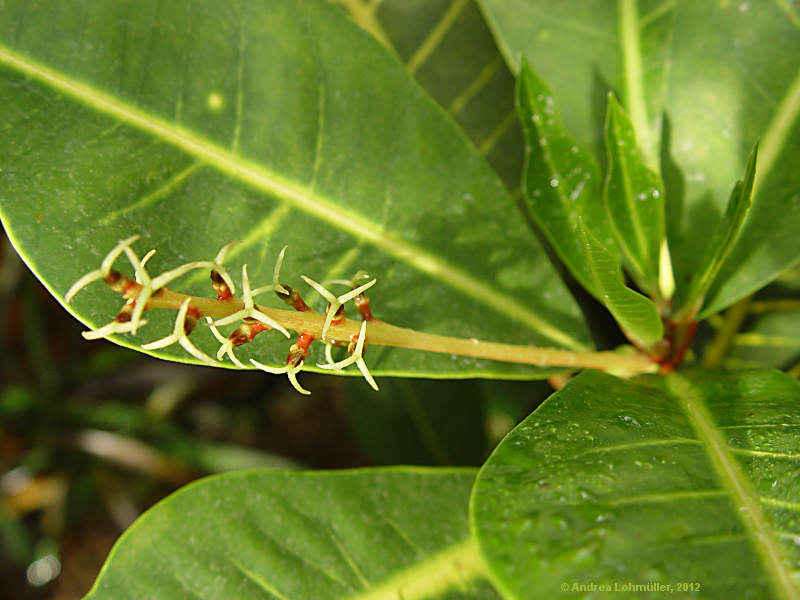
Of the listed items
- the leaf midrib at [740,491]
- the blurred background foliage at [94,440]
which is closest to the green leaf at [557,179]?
the leaf midrib at [740,491]

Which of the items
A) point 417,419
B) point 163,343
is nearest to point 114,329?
point 163,343

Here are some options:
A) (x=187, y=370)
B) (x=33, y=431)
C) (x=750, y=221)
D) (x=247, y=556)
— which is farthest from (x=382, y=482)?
(x=33, y=431)

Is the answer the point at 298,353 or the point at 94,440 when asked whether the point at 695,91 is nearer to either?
the point at 298,353

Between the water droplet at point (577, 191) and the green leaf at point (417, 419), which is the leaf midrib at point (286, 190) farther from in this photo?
the green leaf at point (417, 419)

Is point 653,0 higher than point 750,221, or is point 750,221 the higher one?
point 653,0

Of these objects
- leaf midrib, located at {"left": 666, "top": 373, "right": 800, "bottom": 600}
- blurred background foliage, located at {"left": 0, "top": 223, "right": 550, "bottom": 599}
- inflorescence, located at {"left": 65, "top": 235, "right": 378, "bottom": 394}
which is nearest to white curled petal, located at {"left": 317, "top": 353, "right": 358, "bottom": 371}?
inflorescence, located at {"left": 65, "top": 235, "right": 378, "bottom": 394}

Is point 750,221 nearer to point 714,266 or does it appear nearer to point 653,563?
point 714,266
